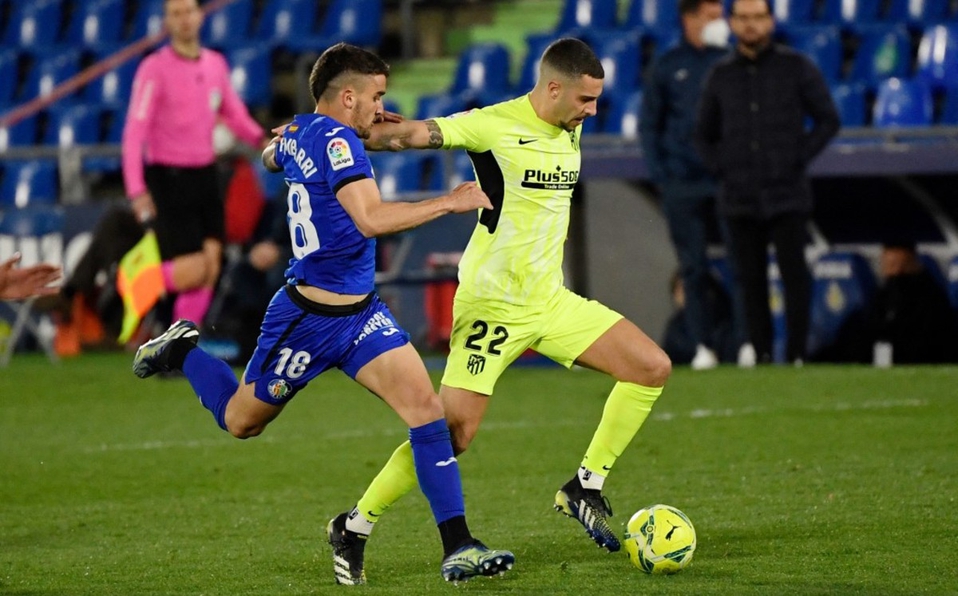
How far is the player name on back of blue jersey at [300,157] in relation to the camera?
579 cm

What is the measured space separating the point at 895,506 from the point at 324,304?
8.24 ft

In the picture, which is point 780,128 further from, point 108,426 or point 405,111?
Result: point 405,111

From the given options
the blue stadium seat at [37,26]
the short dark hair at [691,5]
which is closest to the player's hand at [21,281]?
the short dark hair at [691,5]

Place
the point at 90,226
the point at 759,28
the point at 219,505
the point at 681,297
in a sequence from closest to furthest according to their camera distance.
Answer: the point at 219,505 < the point at 759,28 < the point at 681,297 < the point at 90,226

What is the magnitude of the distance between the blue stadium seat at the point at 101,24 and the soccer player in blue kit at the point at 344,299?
13.9 metres

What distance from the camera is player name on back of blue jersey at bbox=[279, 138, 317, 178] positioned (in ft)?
19.0

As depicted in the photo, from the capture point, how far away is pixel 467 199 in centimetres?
554

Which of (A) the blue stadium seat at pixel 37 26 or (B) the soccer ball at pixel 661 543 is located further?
(A) the blue stadium seat at pixel 37 26

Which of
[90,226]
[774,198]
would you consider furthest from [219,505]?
[90,226]

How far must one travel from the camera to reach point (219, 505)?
7.62 meters

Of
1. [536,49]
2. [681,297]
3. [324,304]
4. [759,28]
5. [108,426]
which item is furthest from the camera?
[536,49]

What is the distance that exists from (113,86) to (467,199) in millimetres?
13791

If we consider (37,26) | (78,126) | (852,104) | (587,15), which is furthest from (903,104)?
(37,26)

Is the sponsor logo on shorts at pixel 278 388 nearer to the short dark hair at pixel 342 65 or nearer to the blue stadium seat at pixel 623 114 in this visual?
the short dark hair at pixel 342 65
